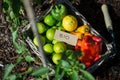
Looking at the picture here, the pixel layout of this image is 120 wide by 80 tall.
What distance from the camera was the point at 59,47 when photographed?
231 centimetres

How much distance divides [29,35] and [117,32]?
68 cm

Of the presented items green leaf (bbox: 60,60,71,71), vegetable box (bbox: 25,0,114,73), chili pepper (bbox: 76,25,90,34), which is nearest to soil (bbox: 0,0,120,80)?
vegetable box (bbox: 25,0,114,73)

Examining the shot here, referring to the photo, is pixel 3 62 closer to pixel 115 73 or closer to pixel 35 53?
pixel 35 53

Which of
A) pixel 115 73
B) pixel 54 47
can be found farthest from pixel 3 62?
pixel 115 73

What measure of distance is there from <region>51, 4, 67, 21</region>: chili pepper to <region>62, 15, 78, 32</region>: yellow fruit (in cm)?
4

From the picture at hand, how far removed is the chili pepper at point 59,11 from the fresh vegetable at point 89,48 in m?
0.24

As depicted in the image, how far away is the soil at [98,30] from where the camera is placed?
249 cm

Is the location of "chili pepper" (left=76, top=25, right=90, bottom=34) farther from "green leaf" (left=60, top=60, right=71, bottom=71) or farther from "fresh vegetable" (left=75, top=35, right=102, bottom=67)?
"green leaf" (left=60, top=60, right=71, bottom=71)

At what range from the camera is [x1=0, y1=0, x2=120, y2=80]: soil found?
249cm

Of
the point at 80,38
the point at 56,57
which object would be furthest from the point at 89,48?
the point at 56,57

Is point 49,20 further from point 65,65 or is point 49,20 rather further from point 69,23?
point 65,65

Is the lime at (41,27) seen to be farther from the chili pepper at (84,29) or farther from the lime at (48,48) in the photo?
the chili pepper at (84,29)

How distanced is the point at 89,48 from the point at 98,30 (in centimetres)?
41

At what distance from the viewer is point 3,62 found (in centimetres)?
258
